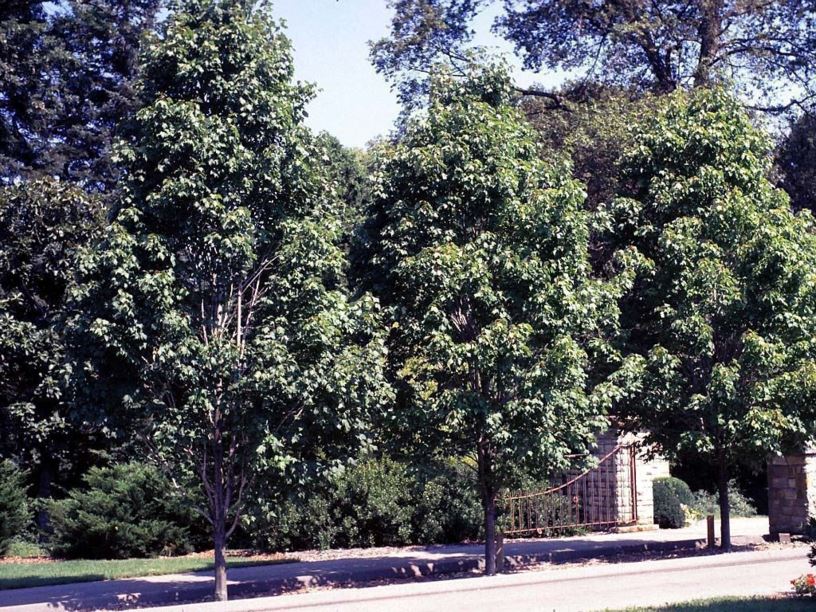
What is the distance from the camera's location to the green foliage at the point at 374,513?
17.9 metres

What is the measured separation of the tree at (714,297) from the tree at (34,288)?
11.2 m

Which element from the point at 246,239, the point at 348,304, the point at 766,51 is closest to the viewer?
the point at 246,239

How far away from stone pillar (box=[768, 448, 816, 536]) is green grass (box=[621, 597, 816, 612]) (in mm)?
7383

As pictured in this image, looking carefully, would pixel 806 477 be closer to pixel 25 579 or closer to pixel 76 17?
pixel 25 579

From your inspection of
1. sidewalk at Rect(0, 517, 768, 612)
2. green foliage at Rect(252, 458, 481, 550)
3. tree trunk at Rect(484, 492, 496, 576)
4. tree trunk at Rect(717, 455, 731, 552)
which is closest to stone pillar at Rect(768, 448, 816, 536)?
sidewalk at Rect(0, 517, 768, 612)

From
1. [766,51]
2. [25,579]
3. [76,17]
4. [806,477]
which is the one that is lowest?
[25,579]

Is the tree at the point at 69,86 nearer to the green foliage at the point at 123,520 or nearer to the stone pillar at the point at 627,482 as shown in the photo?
the green foliage at the point at 123,520

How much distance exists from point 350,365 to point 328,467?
4.60 ft

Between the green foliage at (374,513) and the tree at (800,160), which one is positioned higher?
the tree at (800,160)

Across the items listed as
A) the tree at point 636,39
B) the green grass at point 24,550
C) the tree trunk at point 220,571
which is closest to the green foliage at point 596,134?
the tree at point 636,39

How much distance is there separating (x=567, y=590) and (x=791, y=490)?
756 centimetres

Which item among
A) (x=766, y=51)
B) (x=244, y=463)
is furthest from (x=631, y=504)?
(x=766, y=51)

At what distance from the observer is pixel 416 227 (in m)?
13.6

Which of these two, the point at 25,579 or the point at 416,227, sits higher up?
the point at 416,227
